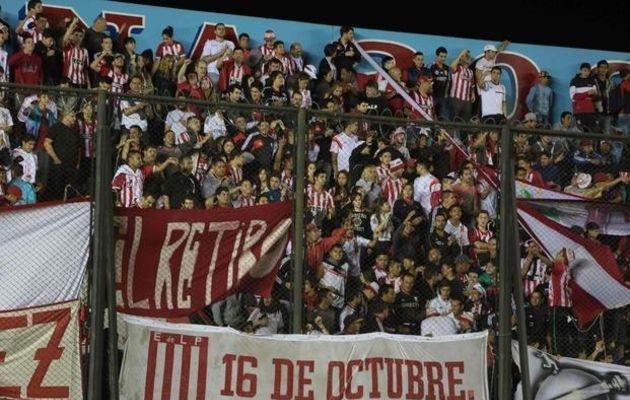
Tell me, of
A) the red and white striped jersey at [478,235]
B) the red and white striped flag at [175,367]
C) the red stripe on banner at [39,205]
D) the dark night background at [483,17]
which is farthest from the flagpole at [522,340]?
the dark night background at [483,17]

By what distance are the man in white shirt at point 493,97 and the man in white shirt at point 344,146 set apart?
22.5 feet

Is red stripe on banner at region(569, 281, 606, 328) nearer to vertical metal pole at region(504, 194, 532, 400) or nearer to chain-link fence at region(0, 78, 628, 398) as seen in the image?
chain-link fence at region(0, 78, 628, 398)

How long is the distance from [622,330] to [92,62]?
9.17 m

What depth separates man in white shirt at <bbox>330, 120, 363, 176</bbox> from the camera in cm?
1483

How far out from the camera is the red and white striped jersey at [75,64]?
61.8 ft

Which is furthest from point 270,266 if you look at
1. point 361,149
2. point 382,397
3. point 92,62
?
point 92,62

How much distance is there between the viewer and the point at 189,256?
38.8 feet

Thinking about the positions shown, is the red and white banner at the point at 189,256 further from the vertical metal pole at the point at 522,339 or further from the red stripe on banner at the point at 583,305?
the red stripe on banner at the point at 583,305

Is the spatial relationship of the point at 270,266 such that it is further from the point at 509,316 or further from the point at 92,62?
the point at 92,62

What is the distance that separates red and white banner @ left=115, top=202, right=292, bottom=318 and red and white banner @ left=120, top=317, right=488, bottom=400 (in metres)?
0.24

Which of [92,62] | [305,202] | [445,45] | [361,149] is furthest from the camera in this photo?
[445,45]

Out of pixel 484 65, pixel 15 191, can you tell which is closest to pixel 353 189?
pixel 15 191

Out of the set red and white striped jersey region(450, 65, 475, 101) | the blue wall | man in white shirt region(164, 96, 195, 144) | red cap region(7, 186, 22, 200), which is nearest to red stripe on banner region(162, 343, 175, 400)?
red cap region(7, 186, 22, 200)

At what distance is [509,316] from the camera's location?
12.3 meters
